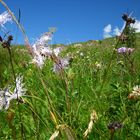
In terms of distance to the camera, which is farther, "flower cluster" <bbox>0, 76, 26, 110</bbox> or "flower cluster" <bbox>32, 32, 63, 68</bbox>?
"flower cluster" <bbox>32, 32, 63, 68</bbox>

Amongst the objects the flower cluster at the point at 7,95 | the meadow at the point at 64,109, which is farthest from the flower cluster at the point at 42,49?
the flower cluster at the point at 7,95

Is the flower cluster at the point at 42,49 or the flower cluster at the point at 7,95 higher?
the flower cluster at the point at 42,49

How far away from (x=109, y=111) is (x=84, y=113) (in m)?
0.44

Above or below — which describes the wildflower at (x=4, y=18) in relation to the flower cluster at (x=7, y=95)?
above

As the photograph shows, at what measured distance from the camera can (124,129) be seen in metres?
2.68

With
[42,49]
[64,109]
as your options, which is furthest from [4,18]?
[64,109]

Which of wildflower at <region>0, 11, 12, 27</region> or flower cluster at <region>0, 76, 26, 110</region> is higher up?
wildflower at <region>0, 11, 12, 27</region>

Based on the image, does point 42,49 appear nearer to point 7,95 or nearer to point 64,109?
point 7,95

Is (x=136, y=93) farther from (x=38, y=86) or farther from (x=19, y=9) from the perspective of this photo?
(x=38, y=86)

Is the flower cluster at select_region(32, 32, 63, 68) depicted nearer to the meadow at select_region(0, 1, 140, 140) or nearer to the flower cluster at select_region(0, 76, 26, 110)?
the meadow at select_region(0, 1, 140, 140)

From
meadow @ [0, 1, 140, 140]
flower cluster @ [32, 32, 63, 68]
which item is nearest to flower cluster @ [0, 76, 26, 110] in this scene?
meadow @ [0, 1, 140, 140]

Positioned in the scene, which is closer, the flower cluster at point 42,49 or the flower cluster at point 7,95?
the flower cluster at point 7,95

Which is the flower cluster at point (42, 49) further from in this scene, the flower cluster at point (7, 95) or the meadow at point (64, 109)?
the flower cluster at point (7, 95)

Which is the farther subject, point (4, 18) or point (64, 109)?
point (64, 109)
